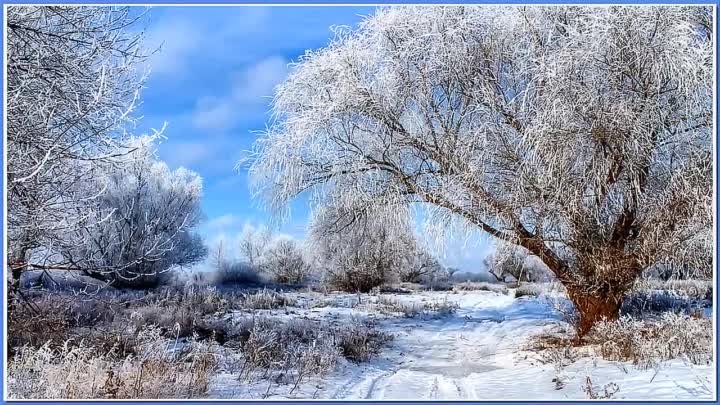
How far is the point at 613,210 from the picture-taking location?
5508 millimetres

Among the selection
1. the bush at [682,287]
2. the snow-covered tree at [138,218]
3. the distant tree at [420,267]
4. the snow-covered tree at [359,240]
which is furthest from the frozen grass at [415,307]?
the snow-covered tree at [138,218]

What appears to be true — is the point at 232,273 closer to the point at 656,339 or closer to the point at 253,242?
the point at 253,242

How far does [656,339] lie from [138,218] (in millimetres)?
4954

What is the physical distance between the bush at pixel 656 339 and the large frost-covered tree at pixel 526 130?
0.46 meters

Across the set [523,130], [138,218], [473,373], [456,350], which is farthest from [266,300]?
[523,130]

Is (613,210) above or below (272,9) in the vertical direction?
below

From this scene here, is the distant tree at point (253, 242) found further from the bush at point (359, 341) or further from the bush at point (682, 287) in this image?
the bush at point (682, 287)

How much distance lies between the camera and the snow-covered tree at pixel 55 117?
4191 millimetres

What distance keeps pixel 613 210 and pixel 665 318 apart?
3.72 ft

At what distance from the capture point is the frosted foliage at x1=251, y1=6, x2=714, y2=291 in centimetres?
502

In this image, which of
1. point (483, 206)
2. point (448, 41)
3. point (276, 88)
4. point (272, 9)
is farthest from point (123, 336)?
point (448, 41)

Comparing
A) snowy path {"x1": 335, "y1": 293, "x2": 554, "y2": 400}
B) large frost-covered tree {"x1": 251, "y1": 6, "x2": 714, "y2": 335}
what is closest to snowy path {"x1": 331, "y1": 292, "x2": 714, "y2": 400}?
snowy path {"x1": 335, "y1": 293, "x2": 554, "y2": 400}

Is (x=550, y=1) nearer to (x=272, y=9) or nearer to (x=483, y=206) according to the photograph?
(x=483, y=206)

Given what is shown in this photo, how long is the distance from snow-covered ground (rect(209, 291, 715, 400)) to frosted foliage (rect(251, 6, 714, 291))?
1.14 meters
